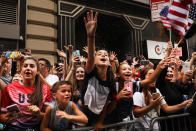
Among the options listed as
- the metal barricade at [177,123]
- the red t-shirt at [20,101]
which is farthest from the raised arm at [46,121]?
the metal barricade at [177,123]

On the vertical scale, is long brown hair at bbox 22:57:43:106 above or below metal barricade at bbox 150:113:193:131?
above

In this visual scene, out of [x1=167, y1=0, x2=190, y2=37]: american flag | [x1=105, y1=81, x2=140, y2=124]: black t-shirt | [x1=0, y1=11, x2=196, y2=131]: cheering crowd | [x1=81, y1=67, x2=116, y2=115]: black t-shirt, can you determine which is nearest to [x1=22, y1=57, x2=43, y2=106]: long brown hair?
[x1=0, y1=11, x2=196, y2=131]: cheering crowd

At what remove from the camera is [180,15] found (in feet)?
15.7

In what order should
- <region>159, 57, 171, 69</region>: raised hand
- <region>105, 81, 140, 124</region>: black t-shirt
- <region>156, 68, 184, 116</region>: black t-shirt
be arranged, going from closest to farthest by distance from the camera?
<region>105, 81, 140, 124</region>: black t-shirt < <region>159, 57, 171, 69</region>: raised hand < <region>156, 68, 184, 116</region>: black t-shirt

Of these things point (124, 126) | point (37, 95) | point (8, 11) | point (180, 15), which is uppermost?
point (8, 11)

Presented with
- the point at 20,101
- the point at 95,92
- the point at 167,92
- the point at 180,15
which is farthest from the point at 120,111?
the point at 180,15

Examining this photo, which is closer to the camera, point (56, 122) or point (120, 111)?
point (56, 122)

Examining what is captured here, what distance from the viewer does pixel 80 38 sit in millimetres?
10664

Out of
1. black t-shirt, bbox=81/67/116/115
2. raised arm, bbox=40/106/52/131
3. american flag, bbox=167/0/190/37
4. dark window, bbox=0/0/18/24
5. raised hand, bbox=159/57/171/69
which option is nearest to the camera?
raised arm, bbox=40/106/52/131

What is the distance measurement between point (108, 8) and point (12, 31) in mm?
5094

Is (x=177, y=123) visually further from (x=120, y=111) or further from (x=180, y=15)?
(x=180, y=15)

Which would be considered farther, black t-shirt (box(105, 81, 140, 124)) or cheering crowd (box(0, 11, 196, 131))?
black t-shirt (box(105, 81, 140, 124))

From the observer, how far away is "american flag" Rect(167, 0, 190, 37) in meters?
4.76

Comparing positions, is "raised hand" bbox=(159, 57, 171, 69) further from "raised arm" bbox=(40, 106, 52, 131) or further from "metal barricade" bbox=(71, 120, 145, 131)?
"raised arm" bbox=(40, 106, 52, 131)
